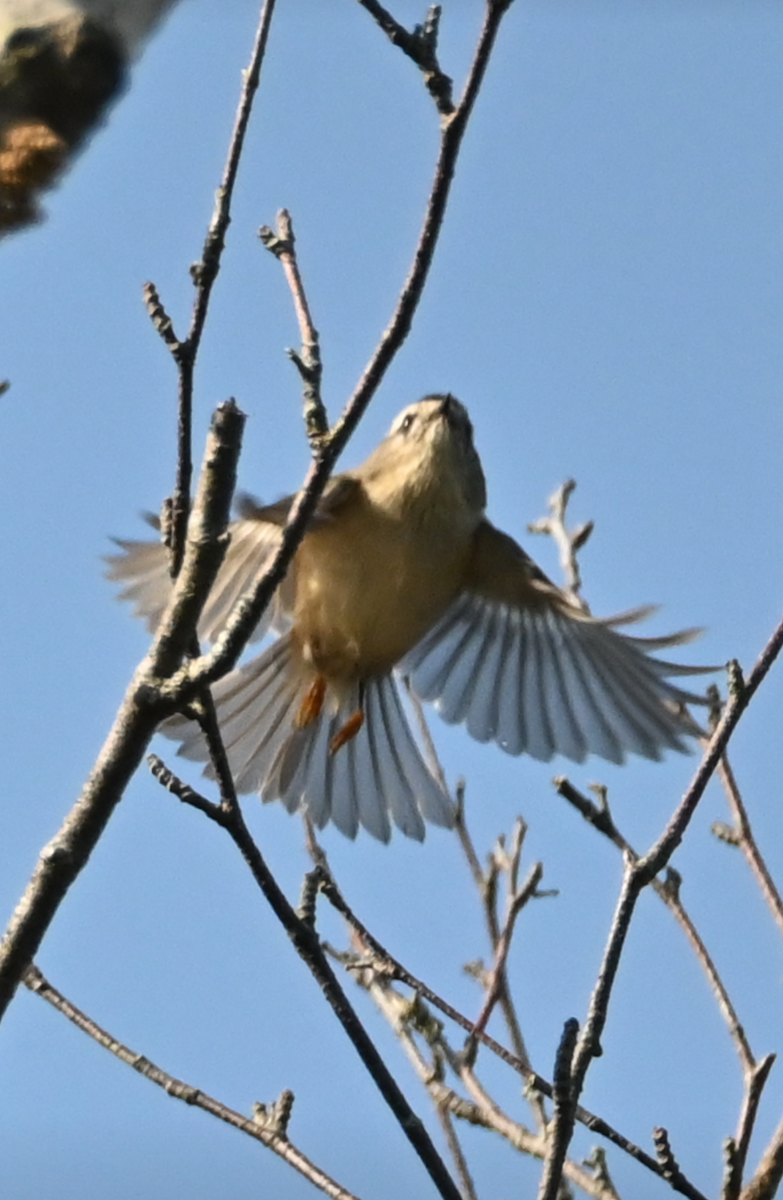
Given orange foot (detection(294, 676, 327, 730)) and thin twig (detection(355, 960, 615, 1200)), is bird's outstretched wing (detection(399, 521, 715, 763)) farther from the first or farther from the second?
thin twig (detection(355, 960, 615, 1200))

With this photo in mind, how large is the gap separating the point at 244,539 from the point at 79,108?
353cm

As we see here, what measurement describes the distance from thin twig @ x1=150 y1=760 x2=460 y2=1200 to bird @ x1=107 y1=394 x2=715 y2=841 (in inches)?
97.3

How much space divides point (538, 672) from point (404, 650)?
0.71 meters

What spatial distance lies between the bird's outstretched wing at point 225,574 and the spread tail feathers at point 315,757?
21 cm

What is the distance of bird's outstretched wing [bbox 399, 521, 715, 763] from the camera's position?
17.6 feet

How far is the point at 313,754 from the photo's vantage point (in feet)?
17.9

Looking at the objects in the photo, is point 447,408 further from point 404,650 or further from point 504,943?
point 504,943

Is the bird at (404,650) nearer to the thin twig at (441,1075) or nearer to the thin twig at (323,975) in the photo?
the thin twig at (441,1075)

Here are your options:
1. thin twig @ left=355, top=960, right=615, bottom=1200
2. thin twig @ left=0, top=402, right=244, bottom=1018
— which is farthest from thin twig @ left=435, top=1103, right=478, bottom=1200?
thin twig @ left=0, top=402, right=244, bottom=1018

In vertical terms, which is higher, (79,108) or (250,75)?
(250,75)

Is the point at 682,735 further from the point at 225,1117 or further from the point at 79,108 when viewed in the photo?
the point at 79,108

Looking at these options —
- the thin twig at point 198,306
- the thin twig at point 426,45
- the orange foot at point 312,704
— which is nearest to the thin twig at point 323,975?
the thin twig at point 198,306

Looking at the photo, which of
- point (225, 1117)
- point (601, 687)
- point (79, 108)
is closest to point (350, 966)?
point (225, 1117)

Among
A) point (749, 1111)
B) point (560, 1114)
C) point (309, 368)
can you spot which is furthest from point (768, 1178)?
point (309, 368)
